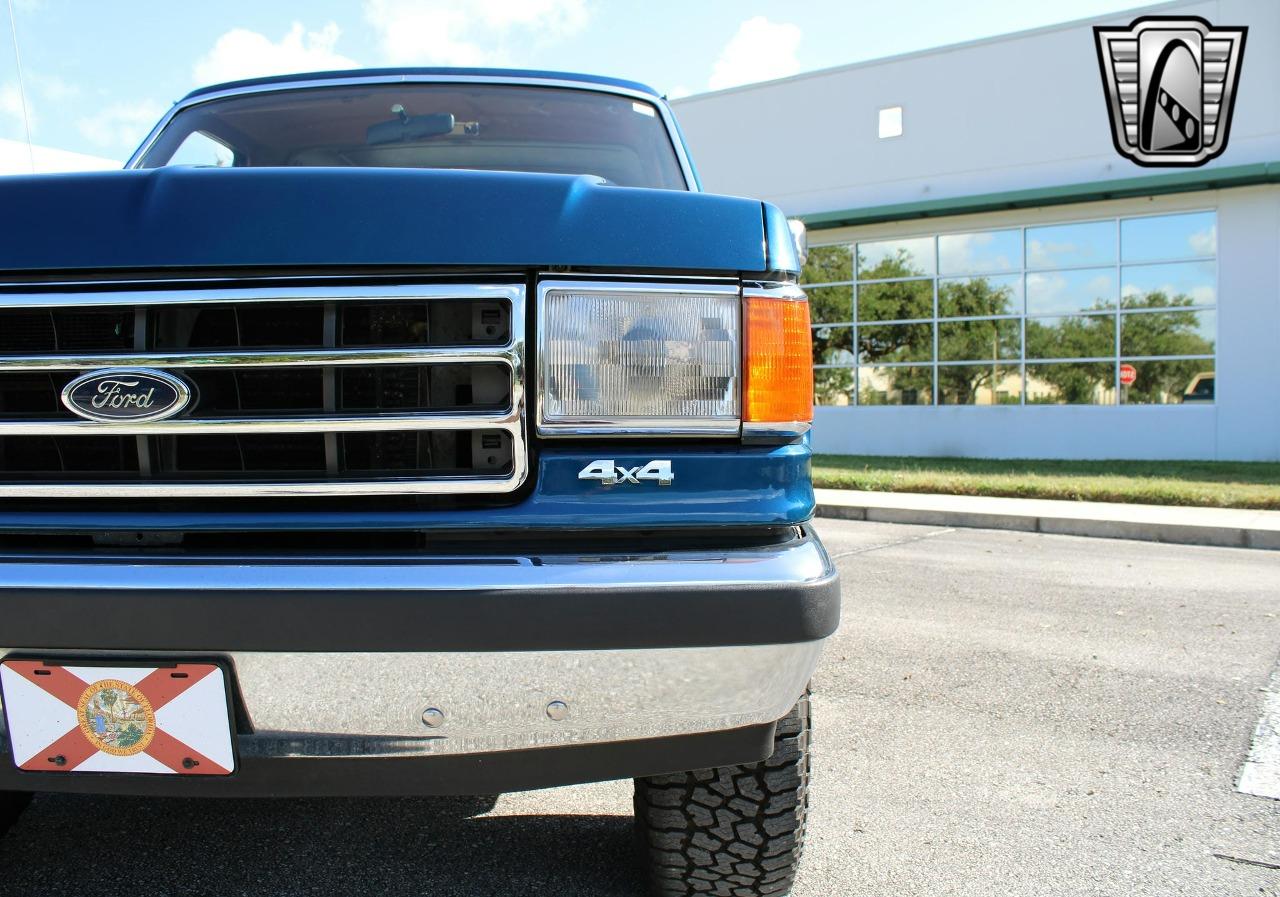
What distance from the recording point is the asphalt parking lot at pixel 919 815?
223cm

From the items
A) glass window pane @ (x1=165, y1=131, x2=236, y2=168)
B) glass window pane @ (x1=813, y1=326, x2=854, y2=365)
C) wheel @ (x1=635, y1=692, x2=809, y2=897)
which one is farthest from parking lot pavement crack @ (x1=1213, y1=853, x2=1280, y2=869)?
glass window pane @ (x1=813, y1=326, x2=854, y2=365)

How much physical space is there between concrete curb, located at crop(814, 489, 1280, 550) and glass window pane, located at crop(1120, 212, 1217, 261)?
20.1 ft

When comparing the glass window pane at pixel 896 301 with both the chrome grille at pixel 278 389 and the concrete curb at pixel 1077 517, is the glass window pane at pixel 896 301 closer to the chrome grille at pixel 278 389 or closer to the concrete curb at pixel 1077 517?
the concrete curb at pixel 1077 517

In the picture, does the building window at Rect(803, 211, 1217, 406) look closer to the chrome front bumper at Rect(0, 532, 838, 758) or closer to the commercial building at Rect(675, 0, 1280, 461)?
the commercial building at Rect(675, 0, 1280, 461)

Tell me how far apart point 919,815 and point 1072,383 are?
13.4 m

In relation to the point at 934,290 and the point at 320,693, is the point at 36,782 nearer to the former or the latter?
the point at 320,693

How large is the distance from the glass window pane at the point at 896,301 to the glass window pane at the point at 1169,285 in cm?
285

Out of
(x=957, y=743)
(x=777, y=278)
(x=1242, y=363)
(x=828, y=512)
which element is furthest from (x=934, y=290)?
(x=777, y=278)

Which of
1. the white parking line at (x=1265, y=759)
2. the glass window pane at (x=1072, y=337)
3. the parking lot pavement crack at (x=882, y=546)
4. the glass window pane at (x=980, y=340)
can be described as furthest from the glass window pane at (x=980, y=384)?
the white parking line at (x=1265, y=759)

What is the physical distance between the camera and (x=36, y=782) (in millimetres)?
1573

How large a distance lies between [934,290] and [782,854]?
14.9m

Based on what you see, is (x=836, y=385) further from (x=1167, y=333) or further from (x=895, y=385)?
(x=1167, y=333)

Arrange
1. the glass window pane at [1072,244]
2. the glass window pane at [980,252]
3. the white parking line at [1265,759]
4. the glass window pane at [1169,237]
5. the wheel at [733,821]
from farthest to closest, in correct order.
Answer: the glass window pane at [980,252], the glass window pane at [1072,244], the glass window pane at [1169,237], the white parking line at [1265,759], the wheel at [733,821]

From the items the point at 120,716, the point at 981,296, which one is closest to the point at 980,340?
the point at 981,296
